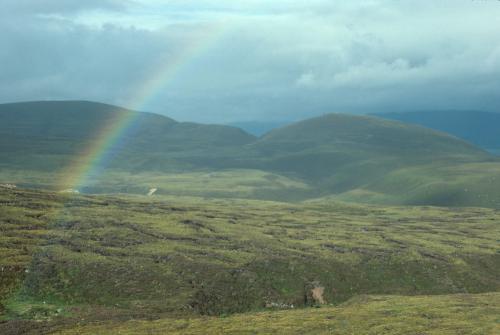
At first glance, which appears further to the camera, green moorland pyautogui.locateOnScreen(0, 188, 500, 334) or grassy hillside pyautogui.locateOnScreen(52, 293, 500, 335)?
green moorland pyautogui.locateOnScreen(0, 188, 500, 334)

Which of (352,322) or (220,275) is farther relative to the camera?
(220,275)

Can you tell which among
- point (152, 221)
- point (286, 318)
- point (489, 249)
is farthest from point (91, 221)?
point (489, 249)

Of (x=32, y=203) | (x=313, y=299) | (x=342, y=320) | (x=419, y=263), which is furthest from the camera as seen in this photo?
(x=32, y=203)

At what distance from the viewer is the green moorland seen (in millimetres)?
70250

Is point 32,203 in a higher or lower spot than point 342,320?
higher

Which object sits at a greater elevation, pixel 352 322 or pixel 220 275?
pixel 220 275

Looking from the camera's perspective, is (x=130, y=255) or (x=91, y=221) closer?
(x=130, y=255)

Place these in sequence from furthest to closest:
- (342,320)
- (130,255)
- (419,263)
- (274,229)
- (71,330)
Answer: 1. (274,229)
2. (419,263)
3. (130,255)
4. (342,320)
5. (71,330)

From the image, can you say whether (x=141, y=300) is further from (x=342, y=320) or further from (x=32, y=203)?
(x=32, y=203)

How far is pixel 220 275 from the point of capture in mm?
95812

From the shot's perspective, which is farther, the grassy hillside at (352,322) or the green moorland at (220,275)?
the green moorland at (220,275)

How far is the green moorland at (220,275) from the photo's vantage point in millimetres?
70250

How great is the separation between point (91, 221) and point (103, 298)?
160 feet

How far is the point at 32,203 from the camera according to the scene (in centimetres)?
13538
